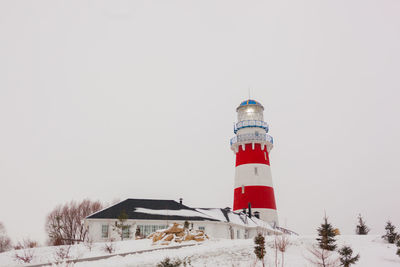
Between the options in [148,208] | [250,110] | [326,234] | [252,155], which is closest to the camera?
[326,234]

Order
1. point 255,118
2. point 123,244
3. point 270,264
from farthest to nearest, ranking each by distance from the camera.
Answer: point 255,118 → point 123,244 → point 270,264

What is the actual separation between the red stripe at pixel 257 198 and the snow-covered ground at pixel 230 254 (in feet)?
51.5

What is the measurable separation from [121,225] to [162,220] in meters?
4.37

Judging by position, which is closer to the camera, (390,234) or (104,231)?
(390,234)

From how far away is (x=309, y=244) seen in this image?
22.3 m

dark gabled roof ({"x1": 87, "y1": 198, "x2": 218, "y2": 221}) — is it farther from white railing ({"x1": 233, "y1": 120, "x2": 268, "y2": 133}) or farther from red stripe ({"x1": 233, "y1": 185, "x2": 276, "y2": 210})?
white railing ({"x1": 233, "y1": 120, "x2": 268, "y2": 133})

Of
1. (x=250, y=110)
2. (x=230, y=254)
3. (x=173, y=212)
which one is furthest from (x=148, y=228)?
(x=250, y=110)

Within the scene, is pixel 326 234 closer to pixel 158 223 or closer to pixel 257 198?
pixel 158 223

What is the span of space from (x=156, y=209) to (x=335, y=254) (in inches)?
743

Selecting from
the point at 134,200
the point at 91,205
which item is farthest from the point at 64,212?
the point at 134,200

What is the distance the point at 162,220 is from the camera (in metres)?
32.1

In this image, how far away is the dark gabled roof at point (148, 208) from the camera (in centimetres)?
3191

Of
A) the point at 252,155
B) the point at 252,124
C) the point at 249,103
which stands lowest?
the point at 252,155

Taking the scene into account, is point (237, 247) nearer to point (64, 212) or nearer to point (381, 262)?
point (381, 262)
